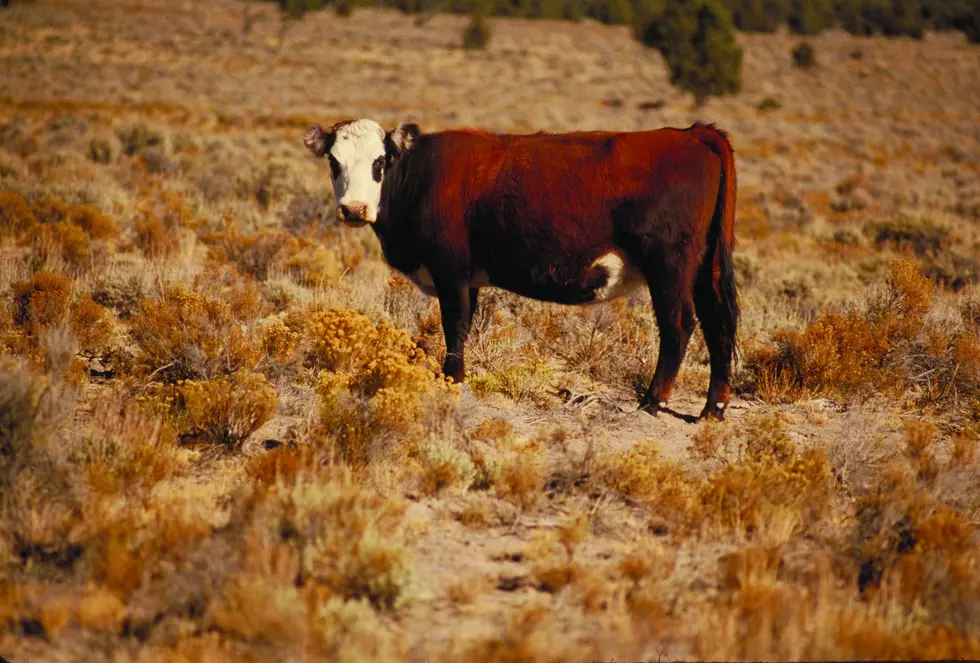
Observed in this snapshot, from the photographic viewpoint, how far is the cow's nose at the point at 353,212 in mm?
5836

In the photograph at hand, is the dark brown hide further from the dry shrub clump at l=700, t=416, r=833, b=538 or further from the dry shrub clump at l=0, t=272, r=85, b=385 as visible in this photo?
the dry shrub clump at l=0, t=272, r=85, b=385

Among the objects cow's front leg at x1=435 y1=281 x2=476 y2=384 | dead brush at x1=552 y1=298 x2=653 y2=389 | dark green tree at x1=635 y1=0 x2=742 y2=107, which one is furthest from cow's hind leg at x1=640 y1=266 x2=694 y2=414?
dark green tree at x1=635 y1=0 x2=742 y2=107

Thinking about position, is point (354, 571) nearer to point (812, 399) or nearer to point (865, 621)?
point (865, 621)

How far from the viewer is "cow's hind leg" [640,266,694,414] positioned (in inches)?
238

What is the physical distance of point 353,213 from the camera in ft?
19.1

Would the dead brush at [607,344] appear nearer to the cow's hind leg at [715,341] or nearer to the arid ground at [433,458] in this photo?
the arid ground at [433,458]

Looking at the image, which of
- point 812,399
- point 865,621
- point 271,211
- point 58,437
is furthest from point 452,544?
point 271,211

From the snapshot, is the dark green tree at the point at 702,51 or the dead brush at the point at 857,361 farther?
the dark green tree at the point at 702,51

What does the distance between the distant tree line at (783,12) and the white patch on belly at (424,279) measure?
86741 millimetres

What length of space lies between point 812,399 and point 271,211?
9661 mm

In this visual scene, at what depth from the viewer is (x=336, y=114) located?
34219 mm

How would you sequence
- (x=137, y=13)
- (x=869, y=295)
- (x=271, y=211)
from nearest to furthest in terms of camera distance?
(x=869, y=295) → (x=271, y=211) → (x=137, y=13)

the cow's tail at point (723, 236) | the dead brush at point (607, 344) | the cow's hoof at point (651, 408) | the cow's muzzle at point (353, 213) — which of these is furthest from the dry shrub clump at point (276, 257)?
the cow's tail at point (723, 236)

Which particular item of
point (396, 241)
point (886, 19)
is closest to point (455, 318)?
point (396, 241)
